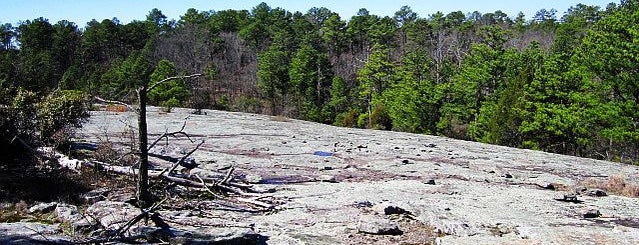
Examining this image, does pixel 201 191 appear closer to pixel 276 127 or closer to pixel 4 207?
pixel 4 207

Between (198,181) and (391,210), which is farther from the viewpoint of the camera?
(198,181)

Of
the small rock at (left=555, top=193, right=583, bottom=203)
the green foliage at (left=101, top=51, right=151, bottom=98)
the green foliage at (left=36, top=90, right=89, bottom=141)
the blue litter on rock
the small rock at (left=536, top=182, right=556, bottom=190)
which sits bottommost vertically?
the small rock at (left=536, top=182, right=556, bottom=190)

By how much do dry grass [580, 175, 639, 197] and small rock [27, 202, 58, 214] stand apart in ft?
45.1

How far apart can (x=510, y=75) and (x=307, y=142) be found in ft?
85.5

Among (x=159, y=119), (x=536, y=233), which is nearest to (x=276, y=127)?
(x=159, y=119)

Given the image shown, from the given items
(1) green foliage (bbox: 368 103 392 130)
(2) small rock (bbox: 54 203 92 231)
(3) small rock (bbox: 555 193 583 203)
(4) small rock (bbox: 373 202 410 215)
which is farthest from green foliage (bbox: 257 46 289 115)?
(2) small rock (bbox: 54 203 92 231)

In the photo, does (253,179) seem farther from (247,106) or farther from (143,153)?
(247,106)

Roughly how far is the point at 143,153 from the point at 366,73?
53543 millimetres

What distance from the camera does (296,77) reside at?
222 ft

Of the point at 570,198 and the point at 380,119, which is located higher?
the point at 380,119

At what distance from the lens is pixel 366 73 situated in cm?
6262

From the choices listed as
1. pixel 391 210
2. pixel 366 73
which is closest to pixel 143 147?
pixel 391 210

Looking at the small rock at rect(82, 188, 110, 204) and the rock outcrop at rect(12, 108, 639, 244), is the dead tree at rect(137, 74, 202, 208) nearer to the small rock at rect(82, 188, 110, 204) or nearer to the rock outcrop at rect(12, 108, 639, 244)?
the rock outcrop at rect(12, 108, 639, 244)

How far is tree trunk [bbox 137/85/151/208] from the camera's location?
386 inches
